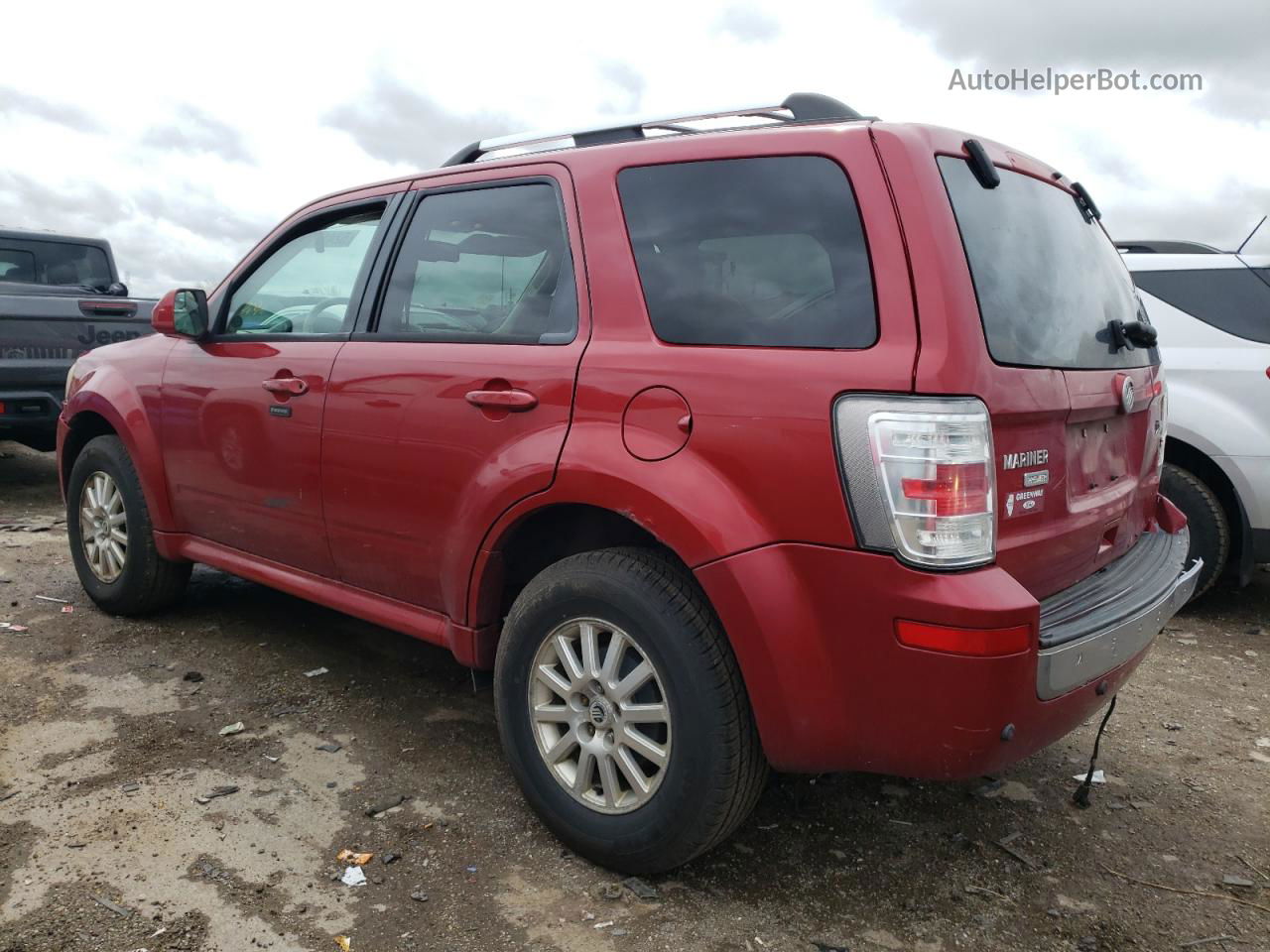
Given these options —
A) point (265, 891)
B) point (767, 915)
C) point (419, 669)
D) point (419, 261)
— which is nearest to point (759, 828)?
point (767, 915)

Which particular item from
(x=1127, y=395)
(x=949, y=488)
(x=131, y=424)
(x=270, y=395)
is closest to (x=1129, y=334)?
(x=1127, y=395)

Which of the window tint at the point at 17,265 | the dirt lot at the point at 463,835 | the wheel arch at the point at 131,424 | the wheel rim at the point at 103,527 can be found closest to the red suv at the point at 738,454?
the dirt lot at the point at 463,835

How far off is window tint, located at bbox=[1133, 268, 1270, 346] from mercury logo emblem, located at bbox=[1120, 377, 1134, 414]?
269cm

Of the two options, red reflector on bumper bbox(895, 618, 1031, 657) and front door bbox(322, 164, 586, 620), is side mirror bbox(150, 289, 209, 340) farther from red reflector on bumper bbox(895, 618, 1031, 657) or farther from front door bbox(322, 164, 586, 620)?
red reflector on bumper bbox(895, 618, 1031, 657)

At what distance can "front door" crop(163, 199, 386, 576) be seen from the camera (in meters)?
3.41

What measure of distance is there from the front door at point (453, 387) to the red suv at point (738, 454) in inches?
0.4

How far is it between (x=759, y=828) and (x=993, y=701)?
1025mm

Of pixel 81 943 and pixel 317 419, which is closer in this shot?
pixel 81 943

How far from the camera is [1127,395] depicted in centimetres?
272

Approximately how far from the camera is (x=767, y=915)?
8.09 feet

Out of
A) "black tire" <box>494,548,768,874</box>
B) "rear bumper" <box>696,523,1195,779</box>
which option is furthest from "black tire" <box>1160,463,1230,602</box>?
"black tire" <box>494,548,768,874</box>

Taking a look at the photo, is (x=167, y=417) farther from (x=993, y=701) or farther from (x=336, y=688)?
(x=993, y=701)

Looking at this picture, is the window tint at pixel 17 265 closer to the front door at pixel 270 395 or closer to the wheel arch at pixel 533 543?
the front door at pixel 270 395

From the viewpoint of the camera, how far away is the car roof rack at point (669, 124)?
2.58 m
